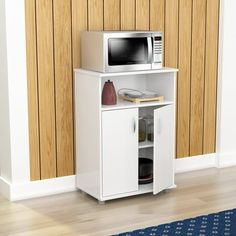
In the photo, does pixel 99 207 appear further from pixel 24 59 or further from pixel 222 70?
pixel 222 70

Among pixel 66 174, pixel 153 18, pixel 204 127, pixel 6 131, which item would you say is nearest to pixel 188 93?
pixel 204 127

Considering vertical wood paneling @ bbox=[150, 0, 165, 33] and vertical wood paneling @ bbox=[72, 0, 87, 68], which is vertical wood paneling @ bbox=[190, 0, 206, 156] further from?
vertical wood paneling @ bbox=[72, 0, 87, 68]

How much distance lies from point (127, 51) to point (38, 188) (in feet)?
3.63

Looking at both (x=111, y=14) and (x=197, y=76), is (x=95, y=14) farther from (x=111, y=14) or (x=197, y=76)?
(x=197, y=76)

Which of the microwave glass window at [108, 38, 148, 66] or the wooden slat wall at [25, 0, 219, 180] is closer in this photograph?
the microwave glass window at [108, 38, 148, 66]

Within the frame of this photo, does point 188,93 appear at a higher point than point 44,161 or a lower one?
higher

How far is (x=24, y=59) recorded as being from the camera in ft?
12.2

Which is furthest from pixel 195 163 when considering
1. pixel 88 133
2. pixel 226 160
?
pixel 88 133

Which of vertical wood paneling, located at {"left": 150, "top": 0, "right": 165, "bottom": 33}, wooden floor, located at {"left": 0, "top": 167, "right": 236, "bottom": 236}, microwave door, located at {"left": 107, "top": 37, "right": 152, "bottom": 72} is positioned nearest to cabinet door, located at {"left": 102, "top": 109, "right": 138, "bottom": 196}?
wooden floor, located at {"left": 0, "top": 167, "right": 236, "bottom": 236}

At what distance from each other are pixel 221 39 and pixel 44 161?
1.67 metres

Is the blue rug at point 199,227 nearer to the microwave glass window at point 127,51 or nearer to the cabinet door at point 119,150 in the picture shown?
the cabinet door at point 119,150

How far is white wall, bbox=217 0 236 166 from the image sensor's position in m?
4.45

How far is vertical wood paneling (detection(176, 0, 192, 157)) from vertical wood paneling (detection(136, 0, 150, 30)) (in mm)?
290

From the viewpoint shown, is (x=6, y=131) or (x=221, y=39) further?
(x=221, y=39)
